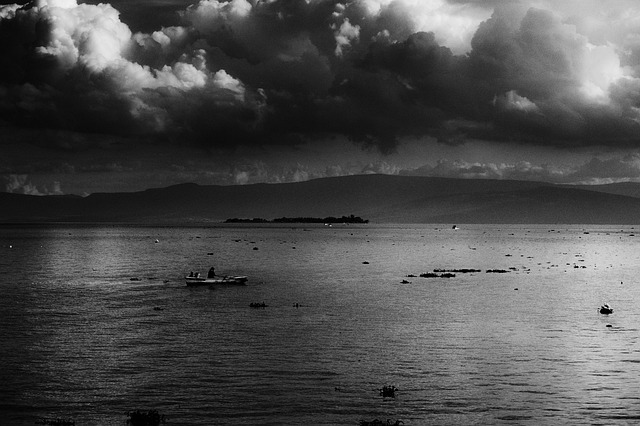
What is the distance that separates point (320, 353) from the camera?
148 ft

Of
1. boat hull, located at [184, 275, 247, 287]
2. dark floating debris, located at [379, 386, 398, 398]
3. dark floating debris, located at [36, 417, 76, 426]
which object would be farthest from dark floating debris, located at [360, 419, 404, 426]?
boat hull, located at [184, 275, 247, 287]

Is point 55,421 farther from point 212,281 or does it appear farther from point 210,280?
point 210,280

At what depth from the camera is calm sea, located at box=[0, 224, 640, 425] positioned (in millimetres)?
33562

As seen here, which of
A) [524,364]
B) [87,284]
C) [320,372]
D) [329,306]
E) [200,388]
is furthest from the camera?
[87,284]

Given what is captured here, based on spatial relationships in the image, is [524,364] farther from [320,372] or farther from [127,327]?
[127,327]

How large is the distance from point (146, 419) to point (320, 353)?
15790 millimetres

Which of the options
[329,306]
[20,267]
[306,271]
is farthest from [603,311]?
[20,267]

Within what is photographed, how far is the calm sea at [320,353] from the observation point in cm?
3356

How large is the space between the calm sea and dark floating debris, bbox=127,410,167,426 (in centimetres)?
61

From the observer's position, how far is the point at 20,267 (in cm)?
11825

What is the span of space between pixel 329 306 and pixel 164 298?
1713 cm

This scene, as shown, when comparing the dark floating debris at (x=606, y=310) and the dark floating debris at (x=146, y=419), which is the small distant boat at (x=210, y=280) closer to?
the dark floating debris at (x=606, y=310)

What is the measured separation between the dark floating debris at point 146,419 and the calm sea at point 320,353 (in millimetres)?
611

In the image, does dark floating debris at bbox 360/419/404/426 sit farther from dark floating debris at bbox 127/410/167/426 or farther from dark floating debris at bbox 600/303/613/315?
dark floating debris at bbox 600/303/613/315
